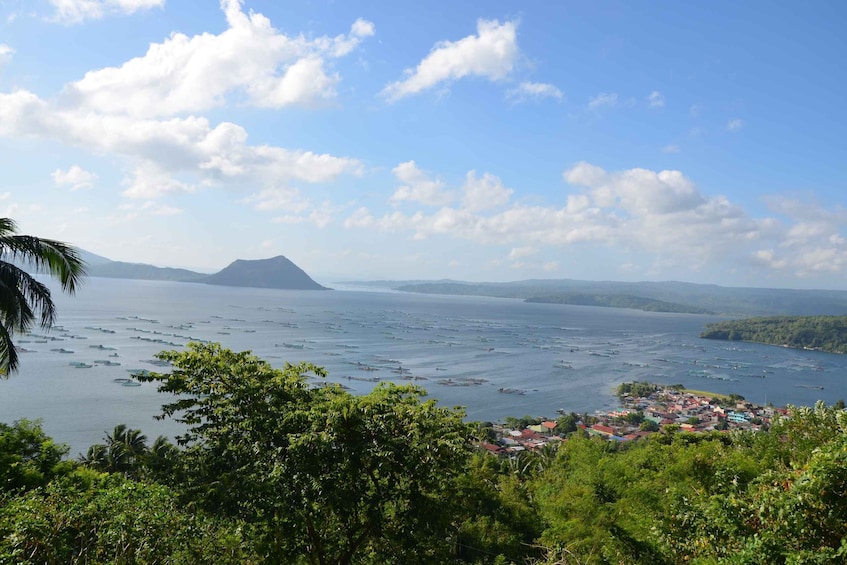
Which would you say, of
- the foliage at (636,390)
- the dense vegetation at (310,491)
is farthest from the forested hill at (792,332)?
the dense vegetation at (310,491)

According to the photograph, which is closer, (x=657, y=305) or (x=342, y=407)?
(x=342, y=407)

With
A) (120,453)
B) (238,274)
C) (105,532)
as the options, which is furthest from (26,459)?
(238,274)

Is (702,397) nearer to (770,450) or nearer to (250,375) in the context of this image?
(770,450)

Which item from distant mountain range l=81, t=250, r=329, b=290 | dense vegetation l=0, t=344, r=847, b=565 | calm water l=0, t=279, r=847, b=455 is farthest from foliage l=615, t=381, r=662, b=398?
distant mountain range l=81, t=250, r=329, b=290

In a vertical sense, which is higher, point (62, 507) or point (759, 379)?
point (62, 507)

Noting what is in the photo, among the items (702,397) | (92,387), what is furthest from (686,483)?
(702,397)

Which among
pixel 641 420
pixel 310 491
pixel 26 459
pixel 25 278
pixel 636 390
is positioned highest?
pixel 25 278

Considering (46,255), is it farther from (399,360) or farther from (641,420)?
(399,360)
